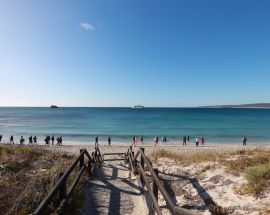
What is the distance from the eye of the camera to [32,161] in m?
10.9

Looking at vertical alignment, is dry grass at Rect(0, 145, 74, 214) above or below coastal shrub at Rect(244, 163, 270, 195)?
below

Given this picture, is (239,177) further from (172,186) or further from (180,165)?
(180,165)

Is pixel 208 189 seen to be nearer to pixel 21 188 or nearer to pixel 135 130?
pixel 21 188

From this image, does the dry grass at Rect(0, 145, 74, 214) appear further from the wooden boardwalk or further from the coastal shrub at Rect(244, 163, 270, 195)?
the coastal shrub at Rect(244, 163, 270, 195)

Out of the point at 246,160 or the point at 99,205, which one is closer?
the point at 99,205

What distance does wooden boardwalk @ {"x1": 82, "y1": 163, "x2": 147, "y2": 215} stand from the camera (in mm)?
5664

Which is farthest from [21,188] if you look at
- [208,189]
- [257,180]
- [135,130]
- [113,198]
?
[135,130]

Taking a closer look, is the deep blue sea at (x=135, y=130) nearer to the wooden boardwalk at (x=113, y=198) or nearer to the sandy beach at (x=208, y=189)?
the sandy beach at (x=208, y=189)

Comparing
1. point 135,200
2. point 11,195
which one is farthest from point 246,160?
point 11,195

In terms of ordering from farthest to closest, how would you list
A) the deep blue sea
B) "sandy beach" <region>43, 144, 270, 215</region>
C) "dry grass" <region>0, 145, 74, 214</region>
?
the deep blue sea
"sandy beach" <region>43, 144, 270, 215</region>
"dry grass" <region>0, 145, 74, 214</region>

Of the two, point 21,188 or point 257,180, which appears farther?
point 21,188

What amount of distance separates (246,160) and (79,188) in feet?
16.8

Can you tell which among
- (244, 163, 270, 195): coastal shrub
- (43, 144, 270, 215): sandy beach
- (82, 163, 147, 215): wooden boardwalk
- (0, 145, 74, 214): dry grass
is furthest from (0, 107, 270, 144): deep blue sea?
(244, 163, 270, 195): coastal shrub

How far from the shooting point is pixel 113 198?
648 centimetres
